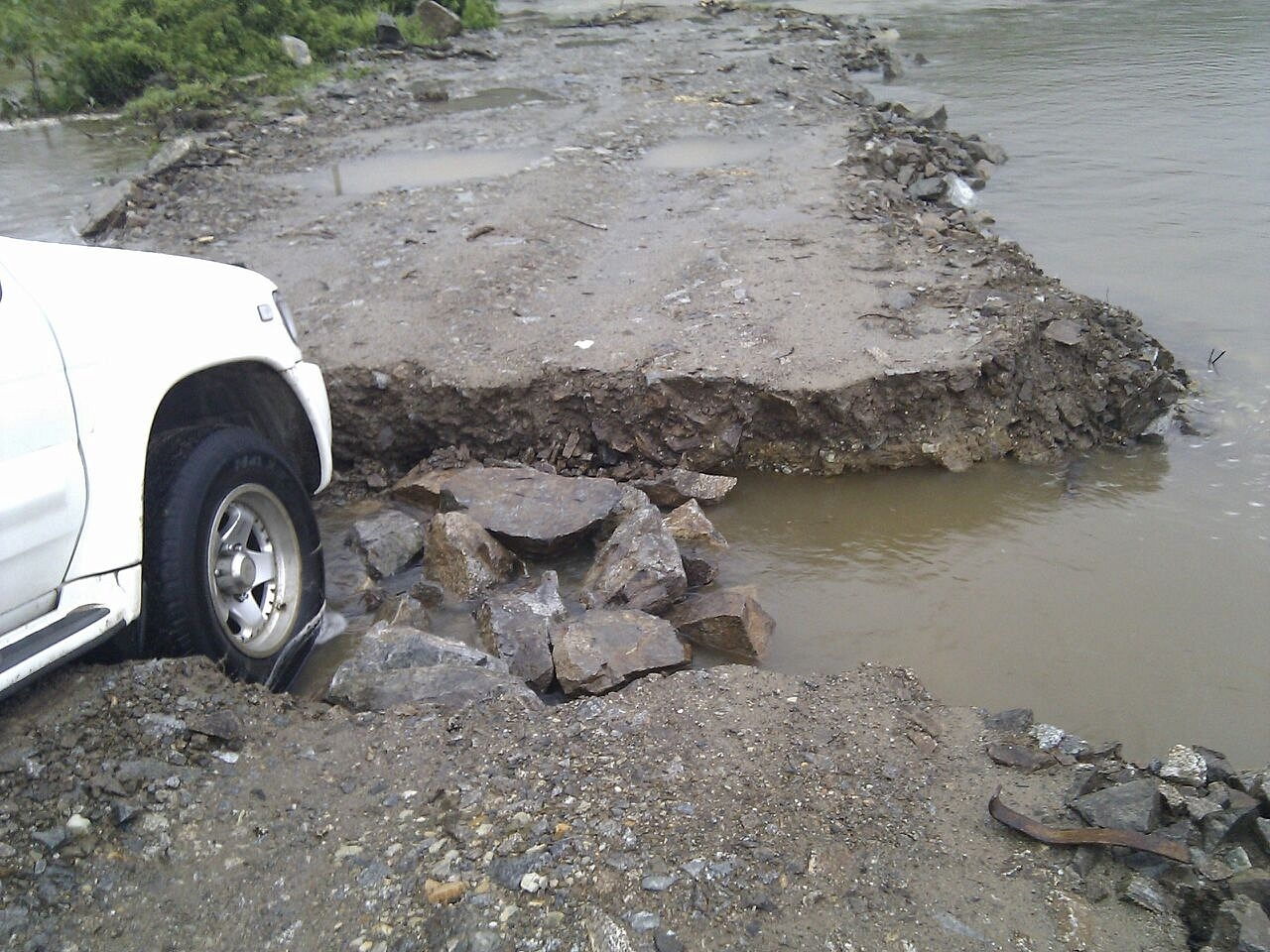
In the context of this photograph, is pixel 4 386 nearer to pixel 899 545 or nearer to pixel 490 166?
pixel 899 545

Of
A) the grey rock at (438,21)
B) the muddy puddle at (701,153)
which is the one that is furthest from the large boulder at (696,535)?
the grey rock at (438,21)

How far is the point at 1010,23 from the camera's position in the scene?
1995cm

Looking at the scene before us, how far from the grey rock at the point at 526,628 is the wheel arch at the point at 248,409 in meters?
0.96

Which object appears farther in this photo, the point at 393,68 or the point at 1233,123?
the point at 393,68

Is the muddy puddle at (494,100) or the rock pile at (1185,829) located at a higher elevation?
the muddy puddle at (494,100)

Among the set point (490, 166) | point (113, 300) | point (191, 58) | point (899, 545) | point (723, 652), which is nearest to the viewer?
point (113, 300)

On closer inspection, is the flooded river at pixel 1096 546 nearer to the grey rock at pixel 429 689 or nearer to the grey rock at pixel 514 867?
the grey rock at pixel 429 689

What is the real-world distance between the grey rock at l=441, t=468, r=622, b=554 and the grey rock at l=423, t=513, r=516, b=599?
0.12 metres

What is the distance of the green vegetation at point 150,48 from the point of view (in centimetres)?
1603

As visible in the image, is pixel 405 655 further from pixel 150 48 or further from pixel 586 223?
pixel 150 48

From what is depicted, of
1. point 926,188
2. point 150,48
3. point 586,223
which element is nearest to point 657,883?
point 586,223

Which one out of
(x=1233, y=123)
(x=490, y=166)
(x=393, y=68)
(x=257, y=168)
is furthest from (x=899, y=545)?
(x=393, y=68)

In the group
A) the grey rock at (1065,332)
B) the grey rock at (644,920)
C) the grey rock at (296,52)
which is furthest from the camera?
the grey rock at (296,52)

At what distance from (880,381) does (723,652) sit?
200cm
